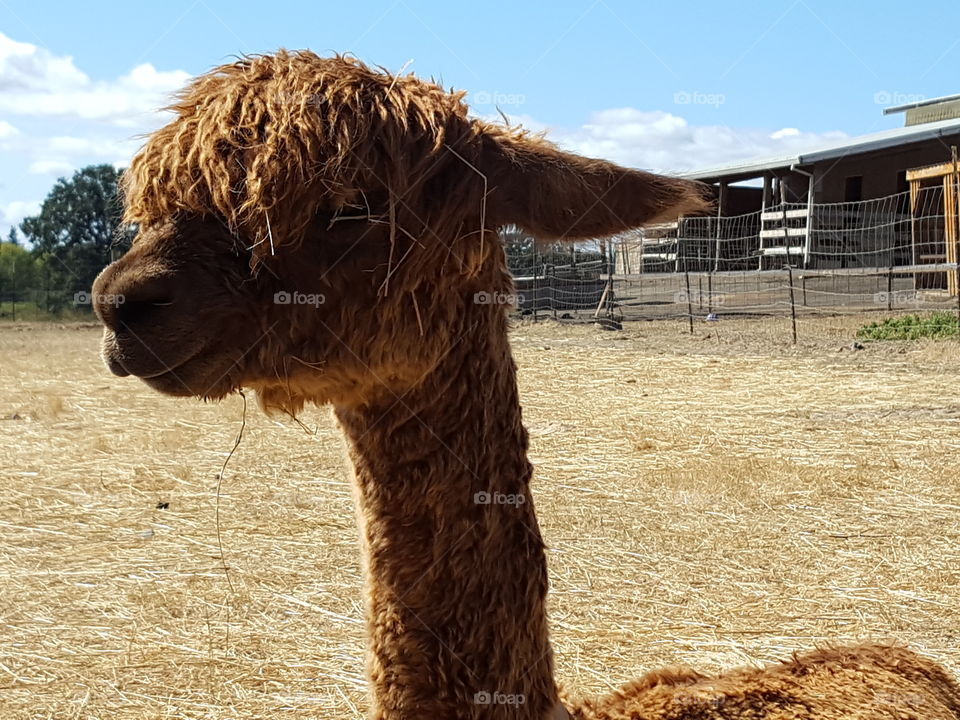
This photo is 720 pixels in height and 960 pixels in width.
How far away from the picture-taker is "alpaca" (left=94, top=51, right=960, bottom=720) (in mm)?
1890

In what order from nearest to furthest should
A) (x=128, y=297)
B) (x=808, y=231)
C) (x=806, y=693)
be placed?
(x=128, y=297)
(x=806, y=693)
(x=808, y=231)

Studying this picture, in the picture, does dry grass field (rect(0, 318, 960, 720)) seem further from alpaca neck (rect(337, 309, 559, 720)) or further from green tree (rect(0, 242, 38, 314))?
green tree (rect(0, 242, 38, 314))

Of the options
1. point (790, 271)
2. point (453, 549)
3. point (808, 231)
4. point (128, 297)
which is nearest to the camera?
point (128, 297)

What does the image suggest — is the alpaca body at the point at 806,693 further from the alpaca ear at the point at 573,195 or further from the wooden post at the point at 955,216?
the wooden post at the point at 955,216

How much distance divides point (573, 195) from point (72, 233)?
1034 inches

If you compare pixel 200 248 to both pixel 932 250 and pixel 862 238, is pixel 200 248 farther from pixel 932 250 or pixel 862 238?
pixel 862 238

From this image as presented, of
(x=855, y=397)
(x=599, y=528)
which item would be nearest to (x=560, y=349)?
(x=855, y=397)

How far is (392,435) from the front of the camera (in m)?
2.15

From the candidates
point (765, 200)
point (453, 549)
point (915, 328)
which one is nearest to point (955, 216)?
point (915, 328)

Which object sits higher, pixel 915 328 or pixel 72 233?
pixel 72 233

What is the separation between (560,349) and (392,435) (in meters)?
14.4

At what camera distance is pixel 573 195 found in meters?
2.02

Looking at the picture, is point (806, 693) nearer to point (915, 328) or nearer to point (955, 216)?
point (915, 328)

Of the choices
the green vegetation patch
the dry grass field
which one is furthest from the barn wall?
the dry grass field
